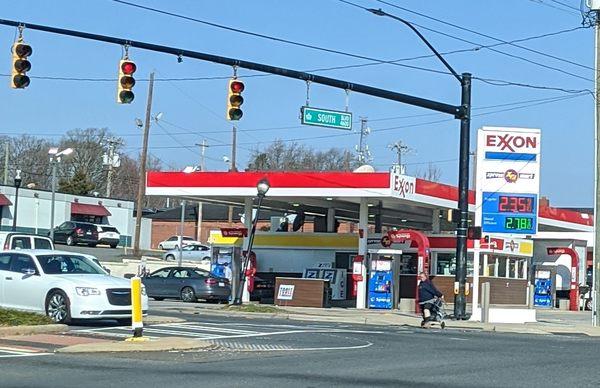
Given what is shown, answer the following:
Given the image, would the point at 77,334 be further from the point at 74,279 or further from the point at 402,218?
the point at 402,218

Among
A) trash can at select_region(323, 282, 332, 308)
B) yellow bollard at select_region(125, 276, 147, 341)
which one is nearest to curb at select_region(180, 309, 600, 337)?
Answer: trash can at select_region(323, 282, 332, 308)

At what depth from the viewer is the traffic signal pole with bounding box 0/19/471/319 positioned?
907 inches

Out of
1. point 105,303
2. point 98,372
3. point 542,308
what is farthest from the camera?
point 542,308

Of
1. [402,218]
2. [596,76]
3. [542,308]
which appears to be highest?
[596,76]

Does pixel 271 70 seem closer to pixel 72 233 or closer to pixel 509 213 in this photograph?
pixel 509 213

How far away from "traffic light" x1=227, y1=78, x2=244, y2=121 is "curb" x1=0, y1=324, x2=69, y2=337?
7946 mm

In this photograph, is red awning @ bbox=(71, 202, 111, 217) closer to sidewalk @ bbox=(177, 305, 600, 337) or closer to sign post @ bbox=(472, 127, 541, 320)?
sidewalk @ bbox=(177, 305, 600, 337)

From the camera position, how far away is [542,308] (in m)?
46.4

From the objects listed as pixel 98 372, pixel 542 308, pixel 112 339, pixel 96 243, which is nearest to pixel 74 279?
pixel 112 339

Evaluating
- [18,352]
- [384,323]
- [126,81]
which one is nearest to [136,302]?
[18,352]

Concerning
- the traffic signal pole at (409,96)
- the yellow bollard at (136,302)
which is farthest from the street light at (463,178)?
the yellow bollard at (136,302)

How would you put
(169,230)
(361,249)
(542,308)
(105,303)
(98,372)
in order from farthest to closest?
(169,230), (542,308), (361,249), (105,303), (98,372)

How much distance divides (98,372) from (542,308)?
3599 centimetres

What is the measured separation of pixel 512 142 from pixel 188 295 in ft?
46.8
